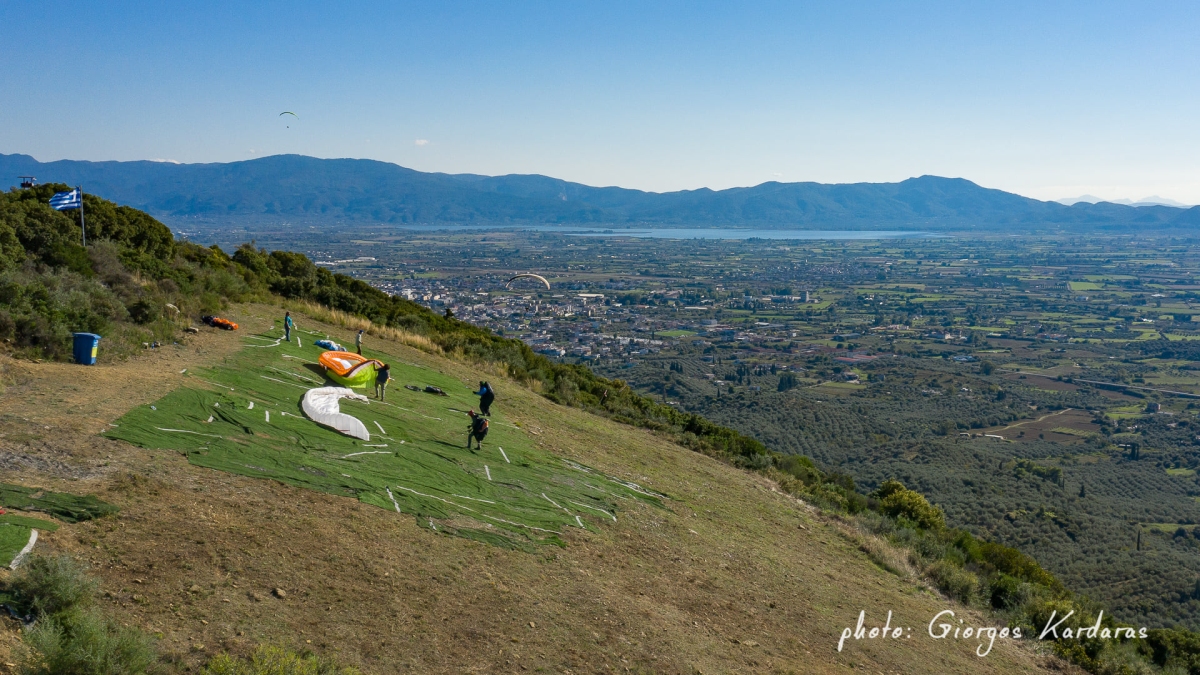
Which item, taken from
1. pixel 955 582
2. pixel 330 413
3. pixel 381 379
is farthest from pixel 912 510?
pixel 330 413

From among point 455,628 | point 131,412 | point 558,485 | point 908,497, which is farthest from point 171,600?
point 908,497

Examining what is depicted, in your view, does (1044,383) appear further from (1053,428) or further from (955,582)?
(955,582)

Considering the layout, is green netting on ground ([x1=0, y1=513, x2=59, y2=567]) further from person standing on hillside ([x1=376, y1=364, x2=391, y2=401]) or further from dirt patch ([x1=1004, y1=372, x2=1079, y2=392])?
dirt patch ([x1=1004, y1=372, x2=1079, y2=392])

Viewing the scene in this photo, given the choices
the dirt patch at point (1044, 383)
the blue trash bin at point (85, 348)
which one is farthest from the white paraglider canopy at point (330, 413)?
the dirt patch at point (1044, 383)

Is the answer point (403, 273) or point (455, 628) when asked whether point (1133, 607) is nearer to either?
point (455, 628)

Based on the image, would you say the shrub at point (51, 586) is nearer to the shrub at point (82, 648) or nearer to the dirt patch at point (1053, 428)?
the shrub at point (82, 648)

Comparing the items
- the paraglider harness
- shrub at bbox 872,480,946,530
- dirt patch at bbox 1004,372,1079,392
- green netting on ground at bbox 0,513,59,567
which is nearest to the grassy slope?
green netting on ground at bbox 0,513,59,567
